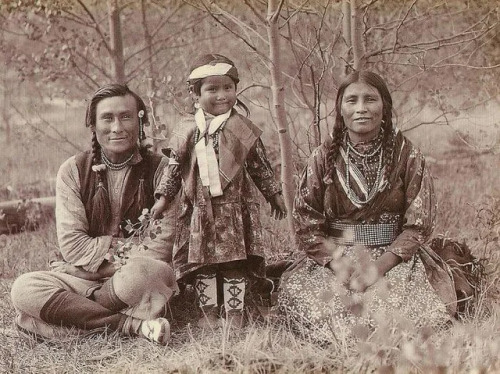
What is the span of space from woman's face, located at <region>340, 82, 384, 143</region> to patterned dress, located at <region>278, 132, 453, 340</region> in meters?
0.09

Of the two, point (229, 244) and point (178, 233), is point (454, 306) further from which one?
point (178, 233)

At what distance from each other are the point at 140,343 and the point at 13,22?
1.80 m

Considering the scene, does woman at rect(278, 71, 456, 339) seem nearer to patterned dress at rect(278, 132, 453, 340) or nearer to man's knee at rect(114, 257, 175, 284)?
patterned dress at rect(278, 132, 453, 340)

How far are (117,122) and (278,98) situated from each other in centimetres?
61

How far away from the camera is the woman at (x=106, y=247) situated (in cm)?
249

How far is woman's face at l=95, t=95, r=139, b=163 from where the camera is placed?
8.55ft

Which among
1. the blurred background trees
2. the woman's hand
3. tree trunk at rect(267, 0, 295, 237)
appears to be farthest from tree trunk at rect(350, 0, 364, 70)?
the woman's hand

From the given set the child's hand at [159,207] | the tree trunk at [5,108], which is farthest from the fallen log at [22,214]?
the child's hand at [159,207]

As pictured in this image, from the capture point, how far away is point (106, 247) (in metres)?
2.62

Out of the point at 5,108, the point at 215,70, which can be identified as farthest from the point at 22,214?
the point at 215,70

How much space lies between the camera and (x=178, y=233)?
8.59 ft

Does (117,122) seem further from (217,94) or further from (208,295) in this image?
(208,295)

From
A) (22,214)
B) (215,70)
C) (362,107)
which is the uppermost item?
(215,70)

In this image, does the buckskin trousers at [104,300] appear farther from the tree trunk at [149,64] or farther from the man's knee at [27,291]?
the tree trunk at [149,64]
